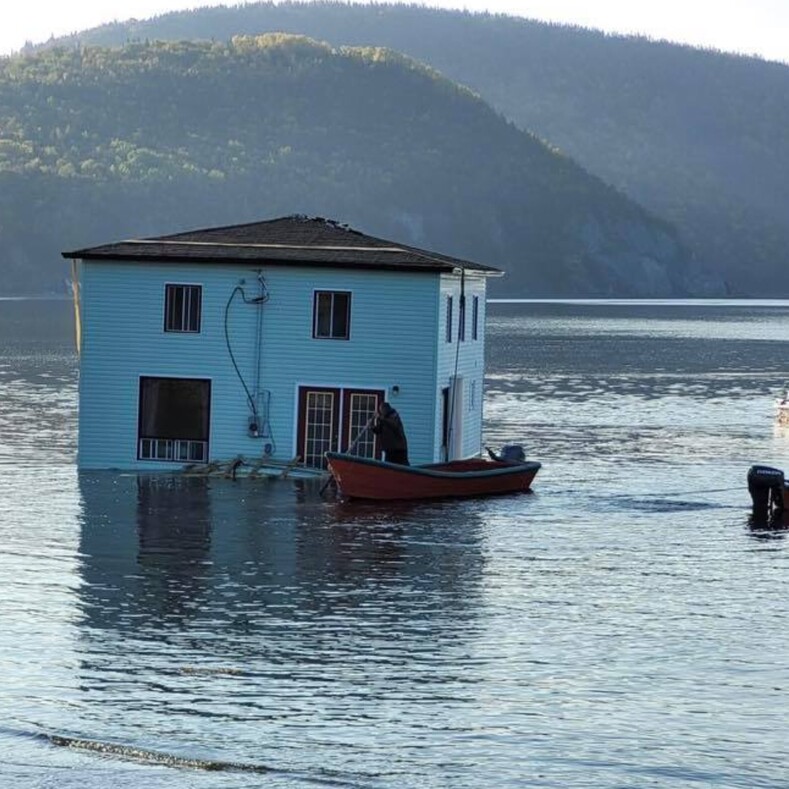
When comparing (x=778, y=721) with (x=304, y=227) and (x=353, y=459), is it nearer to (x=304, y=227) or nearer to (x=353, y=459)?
(x=353, y=459)

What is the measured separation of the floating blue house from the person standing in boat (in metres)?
2.76

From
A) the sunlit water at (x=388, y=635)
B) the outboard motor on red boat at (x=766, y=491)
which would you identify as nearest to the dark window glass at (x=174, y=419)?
the sunlit water at (x=388, y=635)

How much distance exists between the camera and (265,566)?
111 feet

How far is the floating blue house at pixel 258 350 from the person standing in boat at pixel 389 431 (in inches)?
109

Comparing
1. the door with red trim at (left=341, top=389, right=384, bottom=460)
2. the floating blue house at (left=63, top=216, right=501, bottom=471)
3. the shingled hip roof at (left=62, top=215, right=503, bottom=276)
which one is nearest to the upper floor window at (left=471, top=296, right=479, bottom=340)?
the shingled hip roof at (left=62, top=215, right=503, bottom=276)

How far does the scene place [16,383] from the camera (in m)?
91.9

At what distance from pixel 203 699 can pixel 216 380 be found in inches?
955

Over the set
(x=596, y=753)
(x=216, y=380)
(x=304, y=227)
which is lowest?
(x=596, y=753)

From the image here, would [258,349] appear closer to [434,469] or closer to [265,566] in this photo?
[434,469]

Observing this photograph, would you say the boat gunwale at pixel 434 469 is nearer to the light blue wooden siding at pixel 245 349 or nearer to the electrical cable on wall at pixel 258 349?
the light blue wooden siding at pixel 245 349

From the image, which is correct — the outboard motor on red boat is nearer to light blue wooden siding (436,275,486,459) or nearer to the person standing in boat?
the person standing in boat

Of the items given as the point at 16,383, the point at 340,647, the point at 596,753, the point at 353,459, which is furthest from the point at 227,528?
the point at 16,383

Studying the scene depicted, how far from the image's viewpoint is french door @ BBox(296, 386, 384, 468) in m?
46.6

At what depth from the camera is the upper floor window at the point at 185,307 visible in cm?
4738
